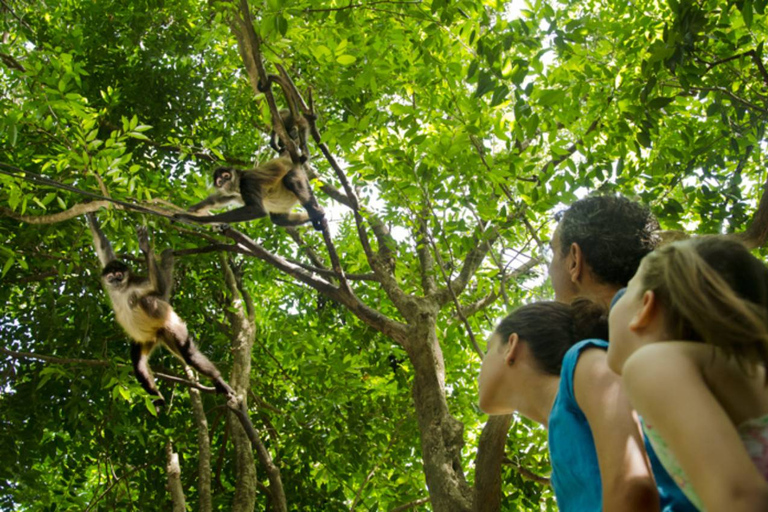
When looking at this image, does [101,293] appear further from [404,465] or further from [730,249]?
[730,249]

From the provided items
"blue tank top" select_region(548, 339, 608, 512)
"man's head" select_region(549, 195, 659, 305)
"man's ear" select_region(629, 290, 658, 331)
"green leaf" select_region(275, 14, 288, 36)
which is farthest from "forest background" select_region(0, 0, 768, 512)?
"man's ear" select_region(629, 290, 658, 331)

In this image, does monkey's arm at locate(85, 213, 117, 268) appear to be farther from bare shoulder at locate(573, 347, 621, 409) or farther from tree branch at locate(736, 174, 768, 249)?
bare shoulder at locate(573, 347, 621, 409)

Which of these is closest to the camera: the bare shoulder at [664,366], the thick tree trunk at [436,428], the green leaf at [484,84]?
the bare shoulder at [664,366]

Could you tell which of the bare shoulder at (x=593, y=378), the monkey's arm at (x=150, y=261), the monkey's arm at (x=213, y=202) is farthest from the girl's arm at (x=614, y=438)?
the monkey's arm at (x=213, y=202)

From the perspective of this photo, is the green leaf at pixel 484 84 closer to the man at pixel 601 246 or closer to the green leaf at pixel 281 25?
the green leaf at pixel 281 25

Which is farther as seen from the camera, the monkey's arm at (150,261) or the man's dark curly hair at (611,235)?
the monkey's arm at (150,261)

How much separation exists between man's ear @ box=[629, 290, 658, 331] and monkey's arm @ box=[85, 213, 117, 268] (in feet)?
18.0

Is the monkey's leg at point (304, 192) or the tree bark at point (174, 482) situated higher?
the monkey's leg at point (304, 192)

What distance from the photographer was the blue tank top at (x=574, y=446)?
5.34 ft

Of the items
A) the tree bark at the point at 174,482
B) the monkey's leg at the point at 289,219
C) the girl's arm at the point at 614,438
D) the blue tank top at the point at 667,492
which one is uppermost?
the monkey's leg at the point at 289,219

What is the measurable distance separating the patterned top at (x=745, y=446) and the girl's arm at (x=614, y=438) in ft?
0.78

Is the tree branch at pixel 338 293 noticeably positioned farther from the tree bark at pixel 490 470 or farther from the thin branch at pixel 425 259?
the tree bark at pixel 490 470

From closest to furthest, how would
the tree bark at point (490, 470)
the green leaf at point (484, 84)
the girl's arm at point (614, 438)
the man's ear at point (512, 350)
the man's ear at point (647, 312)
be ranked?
1. the man's ear at point (647, 312)
2. the girl's arm at point (614, 438)
3. the man's ear at point (512, 350)
4. the green leaf at point (484, 84)
5. the tree bark at point (490, 470)

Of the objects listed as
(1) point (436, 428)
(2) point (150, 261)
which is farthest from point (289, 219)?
(1) point (436, 428)
